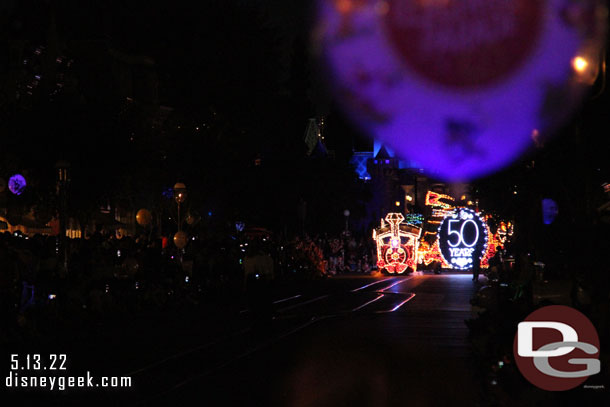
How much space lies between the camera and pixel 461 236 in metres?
63.6

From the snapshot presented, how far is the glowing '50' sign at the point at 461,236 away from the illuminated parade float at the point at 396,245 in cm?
157

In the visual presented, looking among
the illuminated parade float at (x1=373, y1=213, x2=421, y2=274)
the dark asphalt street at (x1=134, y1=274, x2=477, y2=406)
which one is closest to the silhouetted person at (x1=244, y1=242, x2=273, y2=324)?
the dark asphalt street at (x1=134, y1=274, x2=477, y2=406)

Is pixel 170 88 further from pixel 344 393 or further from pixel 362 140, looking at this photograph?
pixel 362 140

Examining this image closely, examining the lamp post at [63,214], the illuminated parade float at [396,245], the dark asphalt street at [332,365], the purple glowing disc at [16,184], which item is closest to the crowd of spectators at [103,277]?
the lamp post at [63,214]

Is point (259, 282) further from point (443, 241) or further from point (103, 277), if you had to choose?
point (443, 241)

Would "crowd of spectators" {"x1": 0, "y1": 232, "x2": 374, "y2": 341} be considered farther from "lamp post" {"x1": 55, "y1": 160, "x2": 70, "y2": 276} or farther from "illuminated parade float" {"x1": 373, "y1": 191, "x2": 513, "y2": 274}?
"illuminated parade float" {"x1": 373, "y1": 191, "x2": 513, "y2": 274}

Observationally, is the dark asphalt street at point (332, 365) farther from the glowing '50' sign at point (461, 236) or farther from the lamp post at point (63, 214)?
the glowing '50' sign at point (461, 236)

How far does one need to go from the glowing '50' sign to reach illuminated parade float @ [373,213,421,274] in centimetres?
157

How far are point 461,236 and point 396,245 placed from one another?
3.55m

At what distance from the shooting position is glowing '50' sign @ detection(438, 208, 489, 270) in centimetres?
6228

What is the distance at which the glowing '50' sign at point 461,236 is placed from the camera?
6228 centimetres

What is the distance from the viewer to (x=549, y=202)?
1697 centimetres

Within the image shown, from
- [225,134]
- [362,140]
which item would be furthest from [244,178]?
[362,140]

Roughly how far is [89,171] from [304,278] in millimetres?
16335
